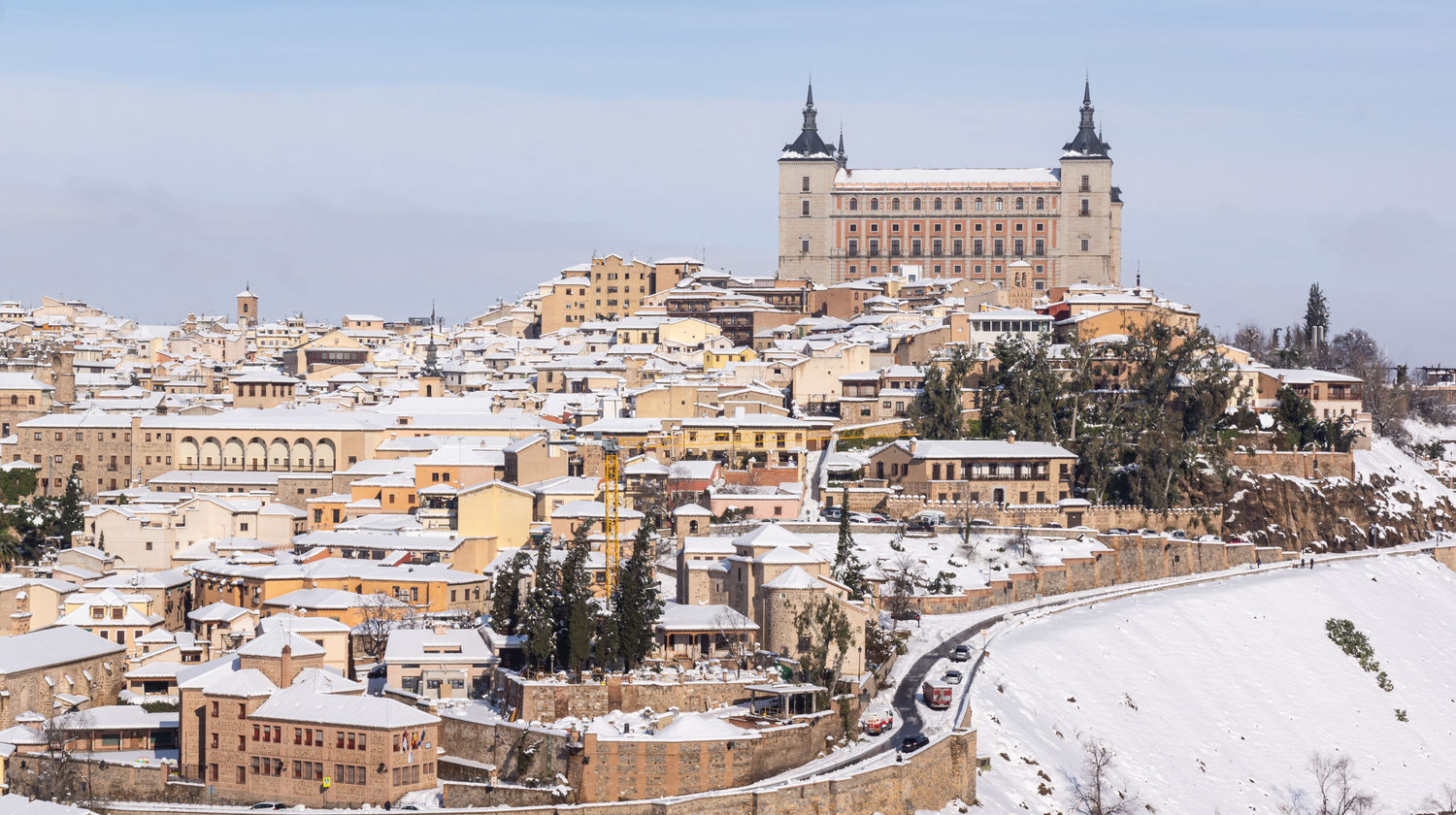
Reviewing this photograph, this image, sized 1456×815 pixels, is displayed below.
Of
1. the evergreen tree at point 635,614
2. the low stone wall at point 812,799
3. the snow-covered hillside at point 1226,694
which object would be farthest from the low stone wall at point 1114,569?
the low stone wall at point 812,799

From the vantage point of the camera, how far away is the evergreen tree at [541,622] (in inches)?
2003

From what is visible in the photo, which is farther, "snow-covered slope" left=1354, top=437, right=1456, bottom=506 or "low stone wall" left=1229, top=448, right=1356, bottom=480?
"snow-covered slope" left=1354, top=437, right=1456, bottom=506

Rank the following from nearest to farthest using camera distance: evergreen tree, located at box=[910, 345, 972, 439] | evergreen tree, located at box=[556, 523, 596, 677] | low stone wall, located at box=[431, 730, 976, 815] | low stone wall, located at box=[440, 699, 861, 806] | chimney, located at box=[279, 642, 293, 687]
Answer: low stone wall, located at box=[431, 730, 976, 815], low stone wall, located at box=[440, 699, 861, 806], evergreen tree, located at box=[556, 523, 596, 677], chimney, located at box=[279, 642, 293, 687], evergreen tree, located at box=[910, 345, 972, 439]

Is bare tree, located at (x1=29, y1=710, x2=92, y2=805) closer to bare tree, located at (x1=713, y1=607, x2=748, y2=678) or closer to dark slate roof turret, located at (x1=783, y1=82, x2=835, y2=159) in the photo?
bare tree, located at (x1=713, y1=607, x2=748, y2=678)

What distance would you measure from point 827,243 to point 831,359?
138 feet

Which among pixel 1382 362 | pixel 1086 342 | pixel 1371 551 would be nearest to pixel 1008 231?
pixel 1382 362

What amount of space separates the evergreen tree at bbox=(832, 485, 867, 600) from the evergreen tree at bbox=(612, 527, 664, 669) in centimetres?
688

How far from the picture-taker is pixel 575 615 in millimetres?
50438

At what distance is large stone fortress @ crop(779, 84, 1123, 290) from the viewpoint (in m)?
126

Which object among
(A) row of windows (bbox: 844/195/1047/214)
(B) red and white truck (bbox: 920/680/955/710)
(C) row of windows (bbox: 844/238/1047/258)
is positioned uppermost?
(A) row of windows (bbox: 844/195/1047/214)

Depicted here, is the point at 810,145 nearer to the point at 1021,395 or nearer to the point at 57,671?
the point at 1021,395

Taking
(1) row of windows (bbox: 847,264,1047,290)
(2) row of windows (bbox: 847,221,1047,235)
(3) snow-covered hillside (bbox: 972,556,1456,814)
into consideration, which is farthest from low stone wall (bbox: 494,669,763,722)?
(2) row of windows (bbox: 847,221,1047,235)

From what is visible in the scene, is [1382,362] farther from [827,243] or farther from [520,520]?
[520,520]

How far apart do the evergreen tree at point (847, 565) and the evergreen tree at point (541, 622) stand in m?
9.13
